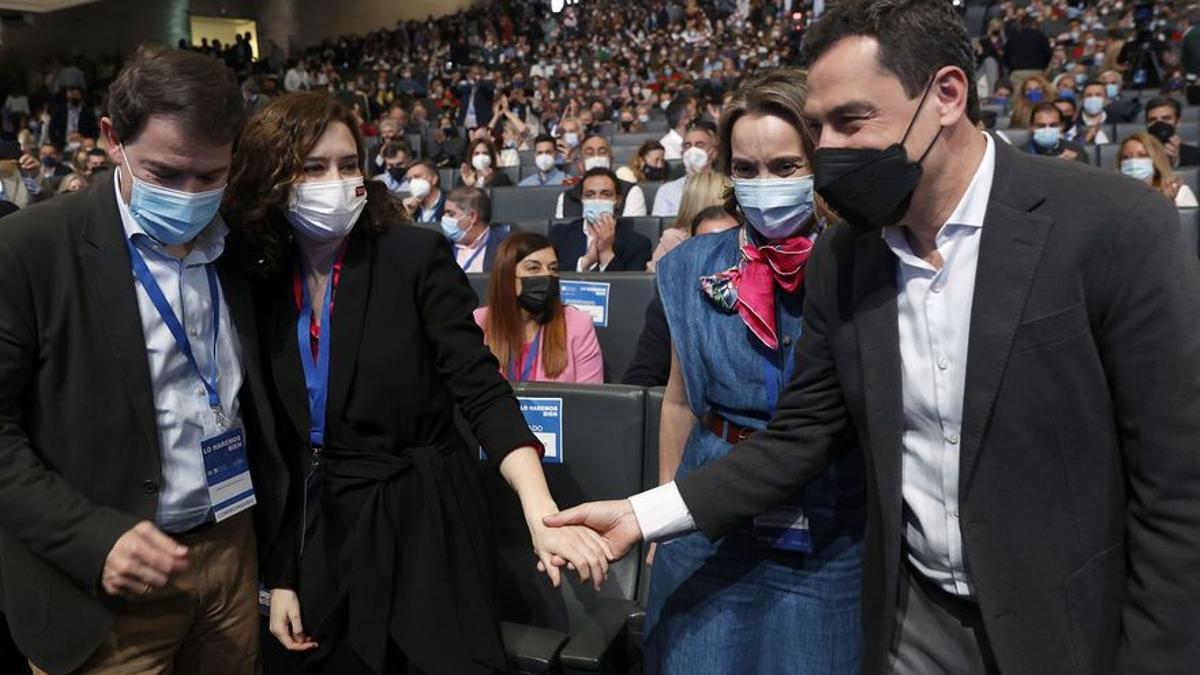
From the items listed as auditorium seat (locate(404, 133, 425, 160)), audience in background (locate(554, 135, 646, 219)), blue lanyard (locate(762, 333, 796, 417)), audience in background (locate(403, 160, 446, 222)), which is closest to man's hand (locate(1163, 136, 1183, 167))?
audience in background (locate(554, 135, 646, 219))

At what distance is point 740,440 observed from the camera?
1.50 metres

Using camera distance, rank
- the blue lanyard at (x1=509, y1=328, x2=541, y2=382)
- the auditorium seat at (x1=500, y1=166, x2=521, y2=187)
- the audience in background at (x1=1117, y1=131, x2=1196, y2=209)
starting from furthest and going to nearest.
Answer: the auditorium seat at (x1=500, y1=166, x2=521, y2=187)
the audience in background at (x1=1117, y1=131, x2=1196, y2=209)
the blue lanyard at (x1=509, y1=328, x2=541, y2=382)

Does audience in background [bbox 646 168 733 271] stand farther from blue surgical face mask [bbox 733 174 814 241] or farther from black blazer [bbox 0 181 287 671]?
black blazer [bbox 0 181 287 671]

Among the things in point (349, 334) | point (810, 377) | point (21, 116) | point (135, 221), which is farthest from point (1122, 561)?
point (21, 116)

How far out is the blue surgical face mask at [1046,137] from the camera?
6520 mm

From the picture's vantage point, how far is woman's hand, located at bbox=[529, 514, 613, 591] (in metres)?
1.44

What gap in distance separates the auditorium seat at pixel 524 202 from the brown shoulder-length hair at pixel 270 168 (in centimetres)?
Answer: 573

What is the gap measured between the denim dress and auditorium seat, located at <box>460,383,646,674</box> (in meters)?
0.70

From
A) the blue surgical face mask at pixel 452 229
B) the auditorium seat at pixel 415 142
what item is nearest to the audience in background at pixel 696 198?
the blue surgical face mask at pixel 452 229

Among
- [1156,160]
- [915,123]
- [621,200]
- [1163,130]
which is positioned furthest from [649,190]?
[915,123]

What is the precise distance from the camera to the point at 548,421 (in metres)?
2.31

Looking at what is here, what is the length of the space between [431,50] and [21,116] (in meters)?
9.40

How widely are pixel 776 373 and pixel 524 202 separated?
6313mm

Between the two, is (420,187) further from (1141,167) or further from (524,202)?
(1141,167)
